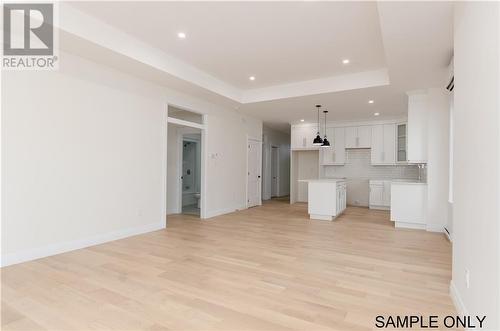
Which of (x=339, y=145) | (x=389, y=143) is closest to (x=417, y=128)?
(x=389, y=143)

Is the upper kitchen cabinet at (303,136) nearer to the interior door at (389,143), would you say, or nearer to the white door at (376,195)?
the interior door at (389,143)

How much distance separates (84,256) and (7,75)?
2378 millimetres

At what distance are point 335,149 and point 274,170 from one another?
3.04 metres

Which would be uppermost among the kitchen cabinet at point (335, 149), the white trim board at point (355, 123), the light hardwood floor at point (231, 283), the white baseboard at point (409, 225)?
the white trim board at point (355, 123)

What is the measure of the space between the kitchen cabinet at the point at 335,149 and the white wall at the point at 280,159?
7.68 ft

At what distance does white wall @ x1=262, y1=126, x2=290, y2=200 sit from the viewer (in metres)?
10.4

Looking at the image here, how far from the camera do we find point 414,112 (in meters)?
5.42

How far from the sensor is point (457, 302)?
7.39 feet

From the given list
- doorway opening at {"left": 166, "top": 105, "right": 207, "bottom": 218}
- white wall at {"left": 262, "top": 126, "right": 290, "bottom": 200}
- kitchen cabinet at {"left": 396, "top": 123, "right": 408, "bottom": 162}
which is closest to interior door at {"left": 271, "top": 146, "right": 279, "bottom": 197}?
white wall at {"left": 262, "top": 126, "right": 290, "bottom": 200}

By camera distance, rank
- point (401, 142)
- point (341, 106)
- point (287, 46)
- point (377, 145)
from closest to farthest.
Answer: point (287, 46) → point (341, 106) → point (401, 142) → point (377, 145)

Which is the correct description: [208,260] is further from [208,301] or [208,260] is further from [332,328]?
[332,328]

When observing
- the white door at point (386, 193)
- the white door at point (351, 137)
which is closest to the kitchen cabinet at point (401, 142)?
the white door at point (386, 193)

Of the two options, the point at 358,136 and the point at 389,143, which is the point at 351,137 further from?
the point at 389,143

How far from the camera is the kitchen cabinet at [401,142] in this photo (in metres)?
7.57
